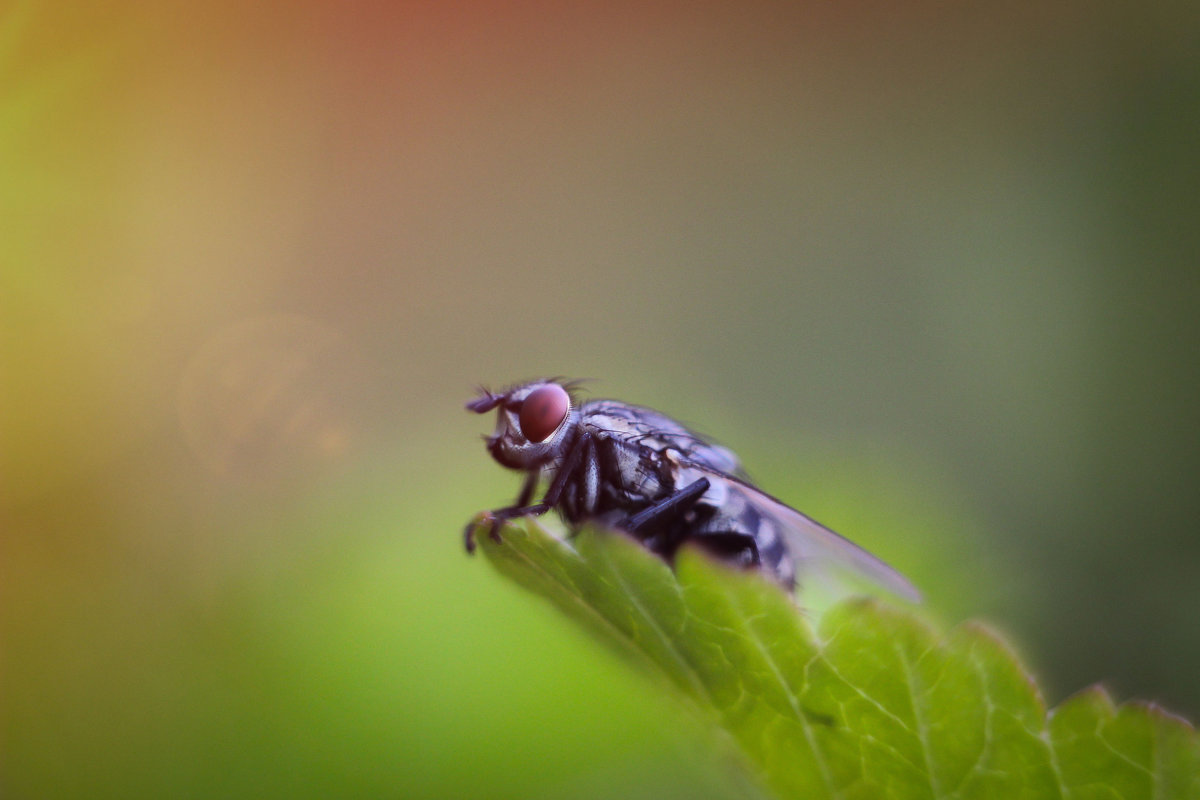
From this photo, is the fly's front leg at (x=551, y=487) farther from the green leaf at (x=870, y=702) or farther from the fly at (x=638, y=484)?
the green leaf at (x=870, y=702)

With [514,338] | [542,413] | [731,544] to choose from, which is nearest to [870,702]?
[731,544]

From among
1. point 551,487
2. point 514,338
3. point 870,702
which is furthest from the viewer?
point 514,338

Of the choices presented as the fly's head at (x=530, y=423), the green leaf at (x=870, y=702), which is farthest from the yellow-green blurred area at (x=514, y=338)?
the fly's head at (x=530, y=423)

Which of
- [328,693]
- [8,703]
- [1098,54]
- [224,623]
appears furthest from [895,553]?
[1098,54]

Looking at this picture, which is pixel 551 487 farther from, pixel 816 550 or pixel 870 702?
pixel 870 702

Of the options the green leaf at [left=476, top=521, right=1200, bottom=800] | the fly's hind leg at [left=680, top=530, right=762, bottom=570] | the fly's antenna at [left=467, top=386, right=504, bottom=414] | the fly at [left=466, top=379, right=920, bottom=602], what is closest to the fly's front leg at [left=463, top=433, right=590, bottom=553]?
the fly at [left=466, top=379, right=920, bottom=602]

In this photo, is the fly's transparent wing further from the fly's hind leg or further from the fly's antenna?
the fly's antenna
